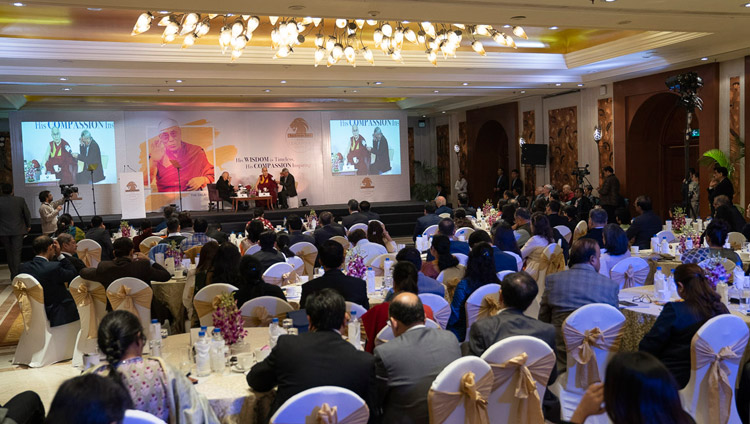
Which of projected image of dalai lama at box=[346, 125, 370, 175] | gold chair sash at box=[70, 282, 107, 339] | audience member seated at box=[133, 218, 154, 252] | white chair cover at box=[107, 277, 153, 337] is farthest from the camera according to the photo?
projected image of dalai lama at box=[346, 125, 370, 175]

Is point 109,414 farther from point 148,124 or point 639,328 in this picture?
point 148,124

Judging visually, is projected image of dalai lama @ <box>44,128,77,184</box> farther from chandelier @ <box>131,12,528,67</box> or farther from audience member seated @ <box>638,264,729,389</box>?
audience member seated @ <box>638,264,729,389</box>

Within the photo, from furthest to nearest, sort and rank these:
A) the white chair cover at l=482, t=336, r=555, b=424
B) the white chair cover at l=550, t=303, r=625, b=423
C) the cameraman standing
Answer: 1. the cameraman standing
2. the white chair cover at l=550, t=303, r=625, b=423
3. the white chair cover at l=482, t=336, r=555, b=424

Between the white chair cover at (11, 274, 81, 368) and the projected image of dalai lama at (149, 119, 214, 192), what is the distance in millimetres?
11574

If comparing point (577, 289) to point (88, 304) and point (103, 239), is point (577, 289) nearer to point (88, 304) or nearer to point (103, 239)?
point (88, 304)

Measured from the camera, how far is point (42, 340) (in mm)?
6641

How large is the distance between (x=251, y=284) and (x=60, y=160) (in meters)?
14.1

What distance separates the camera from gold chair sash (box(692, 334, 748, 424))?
3.62 metres

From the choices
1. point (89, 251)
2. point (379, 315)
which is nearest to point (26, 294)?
point (89, 251)

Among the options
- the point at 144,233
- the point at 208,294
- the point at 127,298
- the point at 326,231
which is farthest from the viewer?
the point at 144,233

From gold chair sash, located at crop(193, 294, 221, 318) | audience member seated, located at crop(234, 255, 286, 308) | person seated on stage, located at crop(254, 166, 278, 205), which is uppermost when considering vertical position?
person seated on stage, located at crop(254, 166, 278, 205)

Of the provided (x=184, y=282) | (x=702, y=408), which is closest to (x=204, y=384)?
(x=702, y=408)

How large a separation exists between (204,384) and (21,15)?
8115 mm

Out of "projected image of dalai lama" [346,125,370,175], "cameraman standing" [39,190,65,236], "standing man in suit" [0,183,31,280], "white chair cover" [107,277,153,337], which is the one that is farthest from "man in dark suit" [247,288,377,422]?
"projected image of dalai lama" [346,125,370,175]
